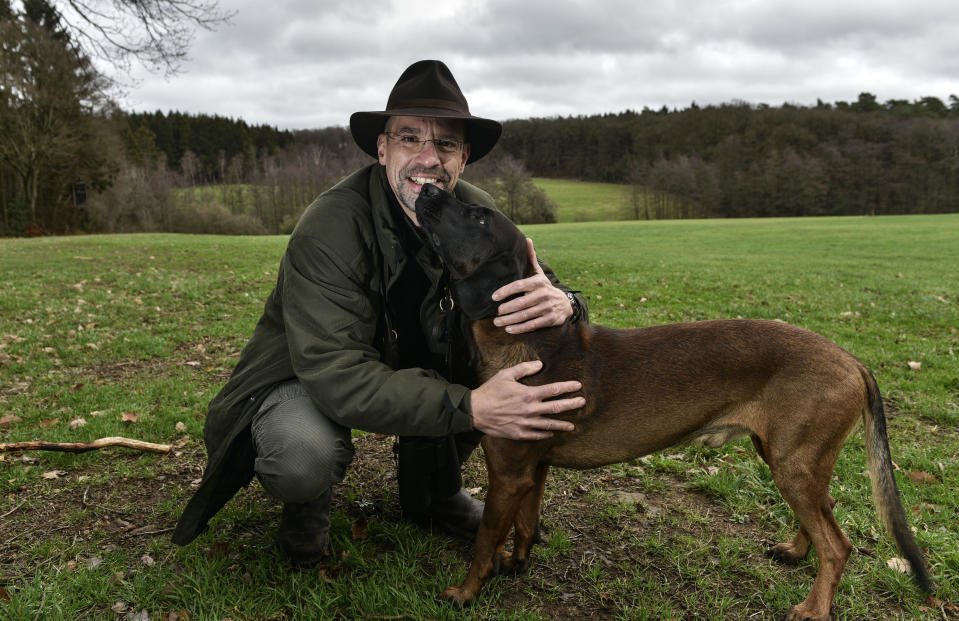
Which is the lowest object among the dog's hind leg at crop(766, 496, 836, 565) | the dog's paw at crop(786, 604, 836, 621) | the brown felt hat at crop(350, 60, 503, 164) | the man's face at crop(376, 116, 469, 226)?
the dog's paw at crop(786, 604, 836, 621)

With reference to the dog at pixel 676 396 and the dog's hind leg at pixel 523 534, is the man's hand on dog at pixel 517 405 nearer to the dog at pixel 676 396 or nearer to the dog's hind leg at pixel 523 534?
the dog at pixel 676 396

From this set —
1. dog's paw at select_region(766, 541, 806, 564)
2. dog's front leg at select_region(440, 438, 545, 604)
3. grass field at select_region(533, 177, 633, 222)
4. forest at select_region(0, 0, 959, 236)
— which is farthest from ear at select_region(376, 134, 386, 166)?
grass field at select_region(533, 177, 633, 222)

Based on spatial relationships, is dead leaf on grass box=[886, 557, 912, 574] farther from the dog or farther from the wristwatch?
the wristwatch

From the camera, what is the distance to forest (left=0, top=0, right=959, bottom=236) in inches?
1288

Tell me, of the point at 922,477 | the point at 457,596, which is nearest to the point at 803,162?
the point at 922,477

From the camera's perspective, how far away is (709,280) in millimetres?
13648

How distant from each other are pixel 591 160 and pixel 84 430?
Answer: 10181 centimetres

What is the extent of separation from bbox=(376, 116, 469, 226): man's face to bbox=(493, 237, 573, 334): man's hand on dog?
2.77ft

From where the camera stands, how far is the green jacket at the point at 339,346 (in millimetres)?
2746

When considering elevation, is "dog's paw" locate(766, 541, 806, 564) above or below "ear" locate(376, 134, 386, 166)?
below

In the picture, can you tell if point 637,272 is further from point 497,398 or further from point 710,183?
point 710,183

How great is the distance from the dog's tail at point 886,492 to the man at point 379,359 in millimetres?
1386

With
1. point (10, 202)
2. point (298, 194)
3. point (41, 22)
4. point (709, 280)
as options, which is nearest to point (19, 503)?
point (709, 280)

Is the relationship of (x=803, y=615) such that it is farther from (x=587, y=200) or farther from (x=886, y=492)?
(x=587, y=200)
